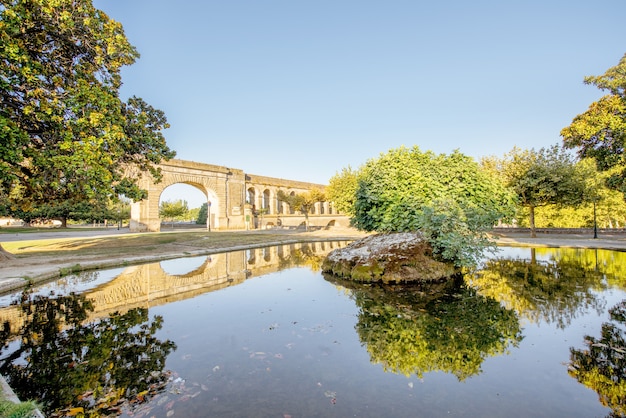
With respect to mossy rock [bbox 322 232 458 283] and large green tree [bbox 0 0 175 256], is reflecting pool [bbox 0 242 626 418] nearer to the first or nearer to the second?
mossy rock [bbox 322 232 458 283]

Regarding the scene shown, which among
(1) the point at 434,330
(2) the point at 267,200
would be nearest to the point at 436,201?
(1) the point at 434,330

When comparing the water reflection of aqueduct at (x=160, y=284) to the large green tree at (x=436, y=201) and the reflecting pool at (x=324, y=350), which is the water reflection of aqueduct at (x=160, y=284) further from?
Answer: the large green tree at (x=436, y=201)

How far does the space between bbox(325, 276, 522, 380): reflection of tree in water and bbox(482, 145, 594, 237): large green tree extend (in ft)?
62.8

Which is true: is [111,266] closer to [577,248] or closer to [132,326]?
[132,326]

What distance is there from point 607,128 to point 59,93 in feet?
69.4

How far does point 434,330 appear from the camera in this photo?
4.73 m

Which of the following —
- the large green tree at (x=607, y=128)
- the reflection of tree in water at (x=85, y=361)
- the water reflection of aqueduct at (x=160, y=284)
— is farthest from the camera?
the large green tree at (x=607, y=128)

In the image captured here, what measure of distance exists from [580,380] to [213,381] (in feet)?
13.1

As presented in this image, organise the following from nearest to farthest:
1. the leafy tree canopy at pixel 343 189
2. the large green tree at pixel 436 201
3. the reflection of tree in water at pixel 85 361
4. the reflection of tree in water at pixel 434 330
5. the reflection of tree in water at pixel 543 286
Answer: the reflection of tree in water at pixel 85 361 < the reflection of tree in water at pixel 434 330 < the reflection of tree in water at pixel 543 286 < the large green tree at pixel 436 201 < the leafy tree canopy at pixel 343 189

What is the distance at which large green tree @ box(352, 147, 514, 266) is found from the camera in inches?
336

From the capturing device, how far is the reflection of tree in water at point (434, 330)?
3.78m

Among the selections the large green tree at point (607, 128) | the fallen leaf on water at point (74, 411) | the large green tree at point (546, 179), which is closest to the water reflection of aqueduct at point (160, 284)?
the fallen leaf on water at point (74, 411)

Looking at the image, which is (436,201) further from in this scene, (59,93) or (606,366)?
(59,93)

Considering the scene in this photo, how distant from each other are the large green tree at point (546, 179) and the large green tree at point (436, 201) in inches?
540
